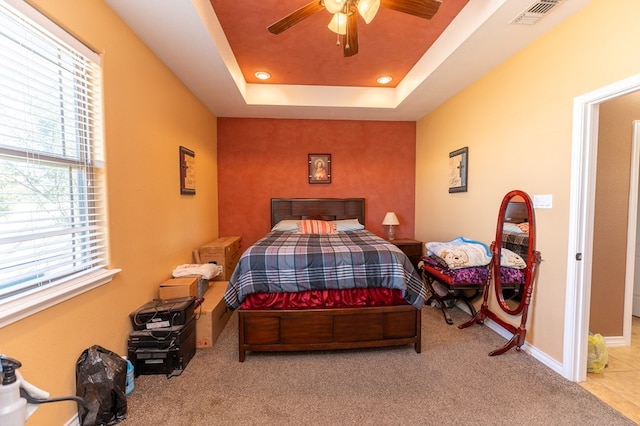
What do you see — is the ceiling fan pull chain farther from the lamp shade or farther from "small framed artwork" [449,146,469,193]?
the lamp shade

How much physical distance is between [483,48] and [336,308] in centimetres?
255

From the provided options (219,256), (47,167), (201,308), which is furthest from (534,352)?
(47,167)

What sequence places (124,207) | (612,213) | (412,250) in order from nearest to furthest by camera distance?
(124,207) → (612,213) → (412,250)

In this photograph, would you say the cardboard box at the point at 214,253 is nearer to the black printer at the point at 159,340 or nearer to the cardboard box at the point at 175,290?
the cardboard box at the point at 175,290

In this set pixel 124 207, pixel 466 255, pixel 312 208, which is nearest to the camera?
pixel 124 207

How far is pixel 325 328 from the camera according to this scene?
2.27m

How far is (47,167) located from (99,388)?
4.16ft

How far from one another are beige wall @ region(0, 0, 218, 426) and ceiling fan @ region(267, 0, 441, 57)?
1.15 m

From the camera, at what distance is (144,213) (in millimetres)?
2285

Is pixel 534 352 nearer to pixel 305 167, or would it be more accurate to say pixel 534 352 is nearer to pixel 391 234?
pixel 391 234

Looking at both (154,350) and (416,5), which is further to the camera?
(154,350)

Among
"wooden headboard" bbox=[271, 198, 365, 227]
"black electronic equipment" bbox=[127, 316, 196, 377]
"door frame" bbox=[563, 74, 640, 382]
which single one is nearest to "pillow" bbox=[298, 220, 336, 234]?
"wooden headboard" bbox=[271, 198, 365, 227]

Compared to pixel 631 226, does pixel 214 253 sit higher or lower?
lower

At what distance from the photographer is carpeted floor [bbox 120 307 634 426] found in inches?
65.0
